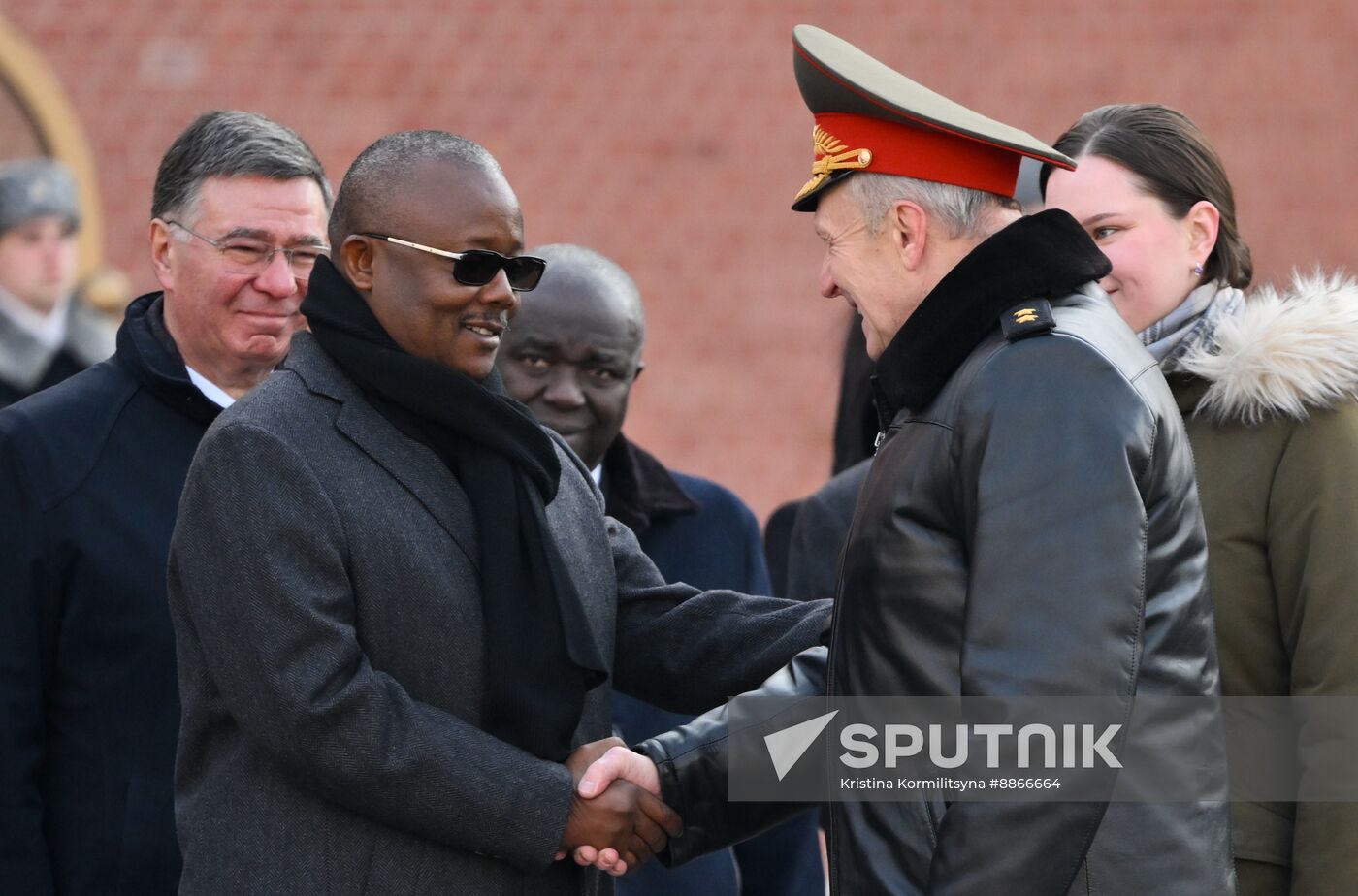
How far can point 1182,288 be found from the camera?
3.20 metres

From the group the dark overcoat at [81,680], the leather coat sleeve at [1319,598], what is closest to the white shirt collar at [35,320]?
the dark overcoat at [81,680]

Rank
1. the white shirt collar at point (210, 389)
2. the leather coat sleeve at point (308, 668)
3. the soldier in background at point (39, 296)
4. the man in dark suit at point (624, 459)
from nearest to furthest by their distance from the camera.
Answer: the leather coat sleeve at point (308, 668) → the white shirt collar at point (210, 389) → the man in dark suit at point (624, 459) → the soldier in background at point (39, 296)

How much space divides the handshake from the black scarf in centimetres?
7

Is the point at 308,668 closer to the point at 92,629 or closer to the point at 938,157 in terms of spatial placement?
the point at 92,629

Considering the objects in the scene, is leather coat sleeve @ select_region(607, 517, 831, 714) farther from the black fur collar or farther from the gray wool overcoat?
the black fur collar

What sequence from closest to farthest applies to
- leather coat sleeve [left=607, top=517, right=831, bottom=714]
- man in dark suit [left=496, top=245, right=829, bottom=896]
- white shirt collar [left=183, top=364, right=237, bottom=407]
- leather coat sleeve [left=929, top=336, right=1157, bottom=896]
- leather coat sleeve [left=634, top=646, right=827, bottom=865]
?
leather coat sleeve [left=929, top=336, right=1157, bottom=896], leather coat sleeve [left=634, top=646, right=827, bottom=865], leather coat sleeve [left=607, top=517, right=831, bottom=714], white shirt collar [left=183, top=364, right=237, bottom=407], man in dark suit [left=496, top=245, right=829, bottom=896]

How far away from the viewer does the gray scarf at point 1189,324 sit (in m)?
3.14

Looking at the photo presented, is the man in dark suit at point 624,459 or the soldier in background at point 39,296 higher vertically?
the soldier in background at point 39,296

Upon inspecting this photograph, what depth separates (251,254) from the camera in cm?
337

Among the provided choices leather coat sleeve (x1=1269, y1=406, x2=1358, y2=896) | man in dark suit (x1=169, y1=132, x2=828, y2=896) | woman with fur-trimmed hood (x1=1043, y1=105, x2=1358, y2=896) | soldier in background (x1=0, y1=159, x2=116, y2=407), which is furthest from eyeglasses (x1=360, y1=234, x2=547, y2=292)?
soldier in background (x1=0, y1=159, x2=116, y2=407)

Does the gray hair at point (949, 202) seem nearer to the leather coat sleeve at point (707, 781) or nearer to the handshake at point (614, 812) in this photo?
the leather coat sleeve at point (707, 781)

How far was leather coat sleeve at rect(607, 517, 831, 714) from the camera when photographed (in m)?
3.09

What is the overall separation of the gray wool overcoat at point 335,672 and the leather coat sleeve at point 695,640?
483mm

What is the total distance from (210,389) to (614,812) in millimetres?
1199
